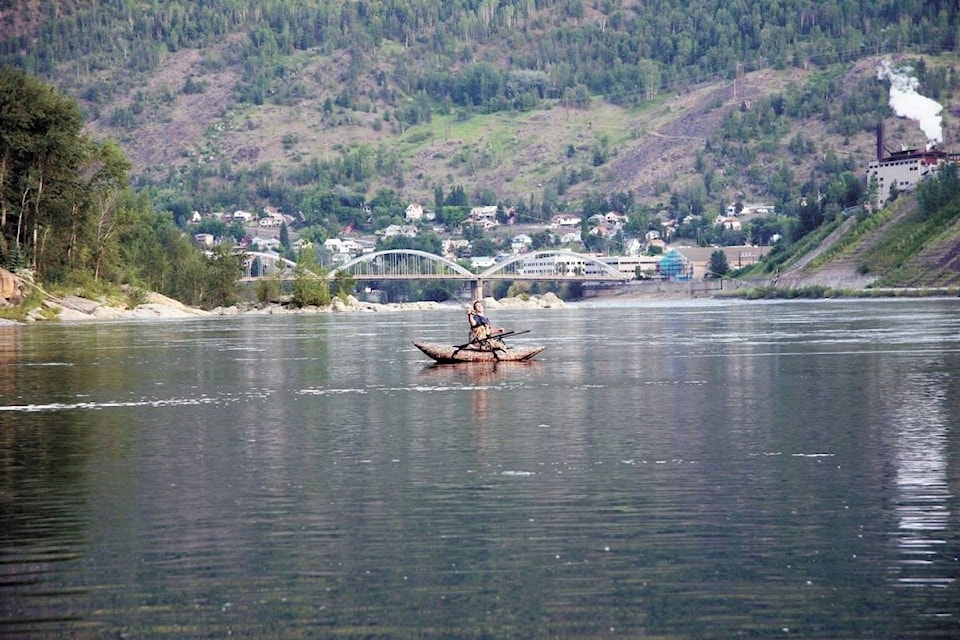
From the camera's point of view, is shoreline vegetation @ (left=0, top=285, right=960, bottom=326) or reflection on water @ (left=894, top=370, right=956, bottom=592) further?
shoreline vegetation @ (left=0, top=285, right=960, bottom=326)

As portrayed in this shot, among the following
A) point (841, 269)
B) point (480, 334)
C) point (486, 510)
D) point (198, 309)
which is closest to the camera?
point (486, 510)

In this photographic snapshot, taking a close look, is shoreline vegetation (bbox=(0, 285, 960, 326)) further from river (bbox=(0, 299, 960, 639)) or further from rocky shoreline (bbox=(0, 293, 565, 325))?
river (bbox=(0, 299, 960, 639))

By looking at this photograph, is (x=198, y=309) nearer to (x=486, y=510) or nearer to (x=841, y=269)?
(x=841, y=269)

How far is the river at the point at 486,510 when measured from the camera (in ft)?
47.7

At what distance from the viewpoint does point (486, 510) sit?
19.5 meters

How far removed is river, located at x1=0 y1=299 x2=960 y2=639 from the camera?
14.5m

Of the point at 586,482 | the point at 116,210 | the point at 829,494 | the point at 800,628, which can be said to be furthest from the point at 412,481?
the point at 116,210

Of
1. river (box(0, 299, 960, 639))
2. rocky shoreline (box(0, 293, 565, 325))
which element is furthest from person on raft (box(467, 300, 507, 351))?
A: rocky shoreline (box(0, 293, 565, 325))

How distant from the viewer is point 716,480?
71.5 feet

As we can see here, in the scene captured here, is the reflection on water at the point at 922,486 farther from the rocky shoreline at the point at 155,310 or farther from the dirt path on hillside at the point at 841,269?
the dirt path on hillside at the point at 841,269

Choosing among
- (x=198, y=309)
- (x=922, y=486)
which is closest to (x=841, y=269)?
(x=198, y=309)

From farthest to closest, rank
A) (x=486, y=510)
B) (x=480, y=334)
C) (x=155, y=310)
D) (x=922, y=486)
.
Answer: (x=155, y=310) → (x=480, y=334) → (x=922, y=486) → (x=486, y=510)

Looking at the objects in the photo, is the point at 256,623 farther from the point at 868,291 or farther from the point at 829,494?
the point at 868,291

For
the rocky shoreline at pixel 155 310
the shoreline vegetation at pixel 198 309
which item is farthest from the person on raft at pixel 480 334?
the rocky shoreline at pixel 155 310
